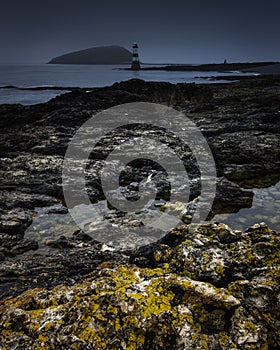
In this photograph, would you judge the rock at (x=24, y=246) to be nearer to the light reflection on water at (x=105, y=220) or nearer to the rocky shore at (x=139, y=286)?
the rocky shore at (x=139, y=286)

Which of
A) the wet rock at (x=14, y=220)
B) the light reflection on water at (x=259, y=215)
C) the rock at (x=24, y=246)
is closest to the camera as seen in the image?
the rock at (x=24, y=246)

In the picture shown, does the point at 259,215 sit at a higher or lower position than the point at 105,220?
lower

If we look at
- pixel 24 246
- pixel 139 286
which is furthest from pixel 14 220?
pixel 139 286

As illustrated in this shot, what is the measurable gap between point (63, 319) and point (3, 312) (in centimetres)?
97

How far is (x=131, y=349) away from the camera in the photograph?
3.12 m

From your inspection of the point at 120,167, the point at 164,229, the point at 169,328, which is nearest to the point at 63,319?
the point at 169,328

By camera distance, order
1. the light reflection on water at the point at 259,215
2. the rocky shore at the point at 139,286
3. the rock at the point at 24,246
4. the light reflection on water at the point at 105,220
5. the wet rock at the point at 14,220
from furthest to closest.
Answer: the light reflection on water at the point at 259,215 → the light reflection on water at the point at 105,220 → the wet rock at the point at 14,220 → the rock at the point at 24,246 → the rocky shore at the point at 139,286

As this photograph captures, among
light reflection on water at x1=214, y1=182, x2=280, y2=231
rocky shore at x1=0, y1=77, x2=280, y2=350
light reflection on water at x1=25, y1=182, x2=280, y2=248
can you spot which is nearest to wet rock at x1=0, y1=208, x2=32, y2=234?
rocky shore at x1=0, y1=77, x2=280, y2=350

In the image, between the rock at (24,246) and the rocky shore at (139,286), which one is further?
the rock at (24,246)

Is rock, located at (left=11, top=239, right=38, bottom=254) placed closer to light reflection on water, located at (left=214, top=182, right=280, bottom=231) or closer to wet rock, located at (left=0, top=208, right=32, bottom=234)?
wet rock, located at (left=0, top=208, right=32, bottom=234)

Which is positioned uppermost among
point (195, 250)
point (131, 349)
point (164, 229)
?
point (195, 250)

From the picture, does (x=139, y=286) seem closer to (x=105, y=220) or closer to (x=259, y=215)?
(x=105, y=220)

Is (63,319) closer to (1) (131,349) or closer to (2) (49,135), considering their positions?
(1) (131,349)

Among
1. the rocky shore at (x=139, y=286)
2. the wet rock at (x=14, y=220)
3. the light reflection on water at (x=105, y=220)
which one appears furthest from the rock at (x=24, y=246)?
the wet rock at (x=14, y=220)
